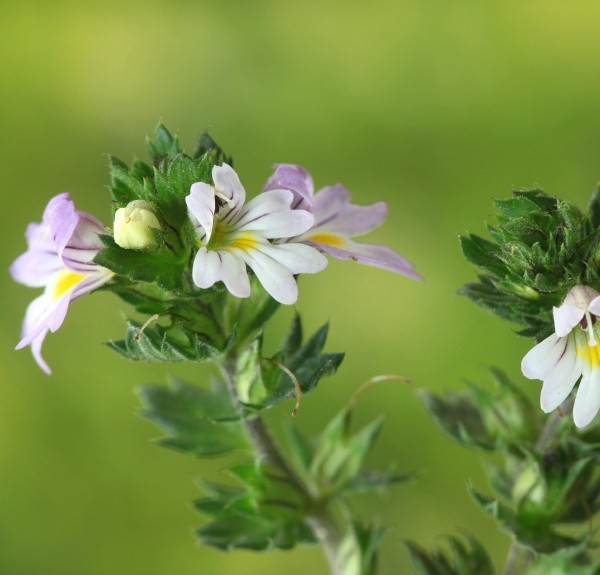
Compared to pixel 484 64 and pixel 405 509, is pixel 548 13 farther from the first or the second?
pixel 405 509

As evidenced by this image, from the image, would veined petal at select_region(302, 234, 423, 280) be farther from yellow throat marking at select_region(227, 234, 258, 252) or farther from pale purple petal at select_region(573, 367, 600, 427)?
pale purple petal at select_region(573, 367, 600, 427)

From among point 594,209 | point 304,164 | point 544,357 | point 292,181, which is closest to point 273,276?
point 292,181

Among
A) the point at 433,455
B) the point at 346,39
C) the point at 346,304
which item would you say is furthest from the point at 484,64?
the point at 433,455

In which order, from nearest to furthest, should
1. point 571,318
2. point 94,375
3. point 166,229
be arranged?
point 571,318
point 166,229
point 94,375

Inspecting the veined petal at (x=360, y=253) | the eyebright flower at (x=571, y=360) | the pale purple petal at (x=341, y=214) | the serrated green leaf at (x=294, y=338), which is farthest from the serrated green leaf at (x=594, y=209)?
the serrated green leaf at (x=294, y=338)

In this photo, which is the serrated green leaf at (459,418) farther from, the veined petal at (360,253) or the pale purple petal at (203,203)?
the pale purple petal at (203,203)

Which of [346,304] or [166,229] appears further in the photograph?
[346,304]

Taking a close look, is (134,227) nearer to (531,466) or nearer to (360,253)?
(360,253)
